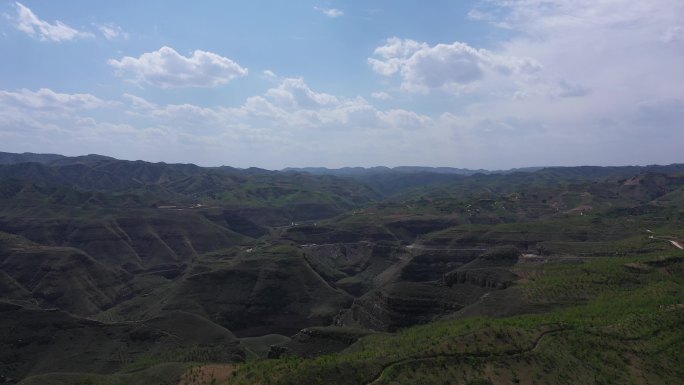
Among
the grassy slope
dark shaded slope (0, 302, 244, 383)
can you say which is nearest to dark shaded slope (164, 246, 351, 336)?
dark shaded slope (0, 302, 244, 383)

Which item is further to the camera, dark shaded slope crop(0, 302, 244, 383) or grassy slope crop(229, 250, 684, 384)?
dark shaded slope crop(0, 302, 244, 383)

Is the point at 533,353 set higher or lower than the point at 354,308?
higher

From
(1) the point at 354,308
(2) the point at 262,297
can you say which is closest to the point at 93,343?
(2) the point at 262,297

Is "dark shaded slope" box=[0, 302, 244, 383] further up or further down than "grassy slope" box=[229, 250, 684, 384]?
further down

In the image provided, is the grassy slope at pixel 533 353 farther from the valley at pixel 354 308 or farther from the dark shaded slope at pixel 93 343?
the dark shaded slope at pixel 93 343

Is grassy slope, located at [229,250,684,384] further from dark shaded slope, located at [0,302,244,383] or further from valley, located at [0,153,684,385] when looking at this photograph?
dark shaded slope, located at [0,302,244,383]

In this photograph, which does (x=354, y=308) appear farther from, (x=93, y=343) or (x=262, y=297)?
(x=93, y=343)

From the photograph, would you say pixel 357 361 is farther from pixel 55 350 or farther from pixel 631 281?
pixel 55 350

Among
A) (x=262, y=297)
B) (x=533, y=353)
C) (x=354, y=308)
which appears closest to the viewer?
(x=533, y=353)

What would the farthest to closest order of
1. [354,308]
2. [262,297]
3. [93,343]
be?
[262,297] < [354,308] < [93,343]

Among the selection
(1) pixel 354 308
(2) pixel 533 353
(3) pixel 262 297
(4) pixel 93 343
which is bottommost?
(3) pixel 262 297

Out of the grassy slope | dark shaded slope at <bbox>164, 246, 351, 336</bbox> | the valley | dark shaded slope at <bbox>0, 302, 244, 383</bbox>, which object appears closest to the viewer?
the grassy slope
